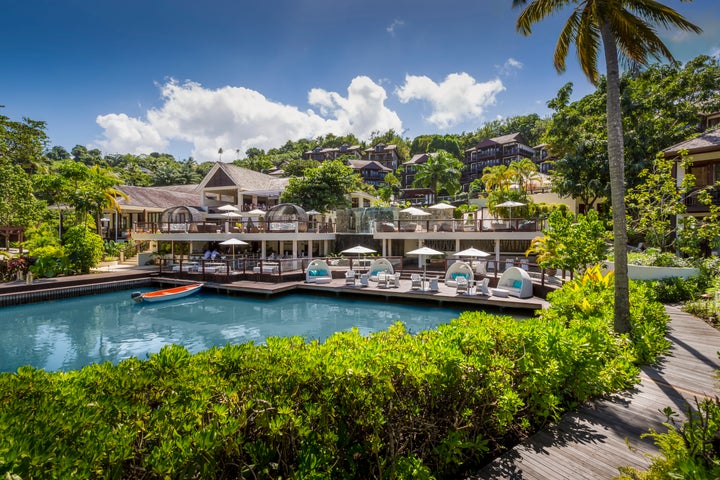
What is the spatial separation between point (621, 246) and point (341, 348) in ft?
21.5

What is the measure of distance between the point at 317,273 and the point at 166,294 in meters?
7.99

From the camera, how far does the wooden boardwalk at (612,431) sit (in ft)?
12.0

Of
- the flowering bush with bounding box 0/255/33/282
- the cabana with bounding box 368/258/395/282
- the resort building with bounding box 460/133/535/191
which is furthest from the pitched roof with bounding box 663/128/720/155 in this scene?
the resort building with bounding box 460/133/535/191

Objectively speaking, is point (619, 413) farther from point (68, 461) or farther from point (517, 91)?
point (517, 91)

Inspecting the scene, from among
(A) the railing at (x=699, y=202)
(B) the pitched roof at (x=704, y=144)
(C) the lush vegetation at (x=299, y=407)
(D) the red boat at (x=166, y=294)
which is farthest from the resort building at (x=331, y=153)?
(C) the lush vegetation at (x=299, y=407)

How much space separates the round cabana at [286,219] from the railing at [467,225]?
5623 mm

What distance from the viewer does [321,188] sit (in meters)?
31.8

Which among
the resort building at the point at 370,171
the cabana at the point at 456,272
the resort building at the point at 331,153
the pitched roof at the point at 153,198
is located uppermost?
the resort building at the point at 331,153

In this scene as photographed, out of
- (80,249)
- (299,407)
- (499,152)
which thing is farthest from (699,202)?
(499,152)

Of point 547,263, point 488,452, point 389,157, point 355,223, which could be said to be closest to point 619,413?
point 488,452

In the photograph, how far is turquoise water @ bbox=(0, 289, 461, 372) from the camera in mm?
11852

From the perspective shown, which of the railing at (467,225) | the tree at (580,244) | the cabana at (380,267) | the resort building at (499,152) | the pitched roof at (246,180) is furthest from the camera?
the resort building at (499,152)

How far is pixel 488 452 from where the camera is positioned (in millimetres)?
4066

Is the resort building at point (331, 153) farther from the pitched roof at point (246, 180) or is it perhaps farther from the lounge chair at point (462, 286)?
the lounge chair at point (462, 286)
